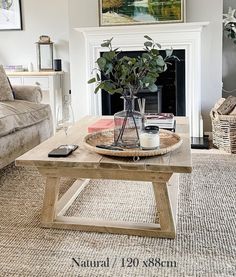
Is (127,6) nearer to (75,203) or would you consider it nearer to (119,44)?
(119,44)

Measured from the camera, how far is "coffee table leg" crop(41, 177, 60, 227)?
6.15 ft

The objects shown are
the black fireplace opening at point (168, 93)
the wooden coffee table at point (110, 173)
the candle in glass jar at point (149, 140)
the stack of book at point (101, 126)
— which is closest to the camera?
the wooden coffee table at point (110, 173)

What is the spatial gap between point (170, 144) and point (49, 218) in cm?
74

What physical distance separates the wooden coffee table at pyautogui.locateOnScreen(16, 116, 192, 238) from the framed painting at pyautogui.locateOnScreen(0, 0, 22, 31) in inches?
134

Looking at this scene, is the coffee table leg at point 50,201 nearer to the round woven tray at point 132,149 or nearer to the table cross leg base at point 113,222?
the table cross leg base at point 113,222

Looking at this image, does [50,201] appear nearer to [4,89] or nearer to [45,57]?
[4,89]

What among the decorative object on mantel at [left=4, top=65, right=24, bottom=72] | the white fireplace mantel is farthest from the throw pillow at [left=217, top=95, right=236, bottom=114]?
the decorative object on mantel at [left=4, top=65, right=24, bottom=72]

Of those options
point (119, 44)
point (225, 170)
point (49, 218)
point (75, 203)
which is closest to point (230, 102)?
point (225, 170)

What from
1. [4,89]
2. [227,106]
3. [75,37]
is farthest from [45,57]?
[227,106]

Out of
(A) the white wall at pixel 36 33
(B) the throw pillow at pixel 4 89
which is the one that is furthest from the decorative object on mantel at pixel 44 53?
(B) the throw pillow at pixel 4 89

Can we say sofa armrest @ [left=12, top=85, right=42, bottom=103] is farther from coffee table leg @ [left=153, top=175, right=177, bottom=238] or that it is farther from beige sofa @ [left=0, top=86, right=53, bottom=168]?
coffee table leg @ [left=153, top=175, right=177, bottom=238]

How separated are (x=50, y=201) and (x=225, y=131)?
2.08 m

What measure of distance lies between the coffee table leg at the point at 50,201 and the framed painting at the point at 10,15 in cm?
361

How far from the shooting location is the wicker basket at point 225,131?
337 centimetres
